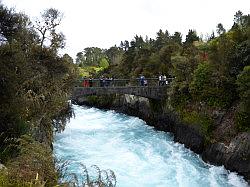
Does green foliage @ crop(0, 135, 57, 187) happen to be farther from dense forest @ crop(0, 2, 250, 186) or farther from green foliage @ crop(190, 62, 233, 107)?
green foliage @ crop(190, 62, 233, 107)

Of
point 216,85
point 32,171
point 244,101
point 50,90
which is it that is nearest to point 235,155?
point 244,101

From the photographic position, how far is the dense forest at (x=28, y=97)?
7.25 metres

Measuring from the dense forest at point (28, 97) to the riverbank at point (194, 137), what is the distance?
27.3 ft

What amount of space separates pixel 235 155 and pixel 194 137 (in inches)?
240

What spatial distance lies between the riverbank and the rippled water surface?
0.48 m

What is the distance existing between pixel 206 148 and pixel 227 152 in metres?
2.92

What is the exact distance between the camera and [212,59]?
82.6 feet

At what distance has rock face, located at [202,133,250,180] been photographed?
59.9 ft

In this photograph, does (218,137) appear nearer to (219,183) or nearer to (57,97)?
(219,183)

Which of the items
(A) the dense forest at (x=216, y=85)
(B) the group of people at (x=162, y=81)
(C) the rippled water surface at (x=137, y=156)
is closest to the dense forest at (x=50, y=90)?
(A) the dense forest at (x=216, y=85)

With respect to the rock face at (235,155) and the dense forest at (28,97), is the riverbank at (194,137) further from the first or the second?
the dense forest at (28,97)

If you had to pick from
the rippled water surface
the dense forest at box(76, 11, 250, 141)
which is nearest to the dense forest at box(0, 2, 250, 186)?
the dense forest at box(76, 11, 250, 141)

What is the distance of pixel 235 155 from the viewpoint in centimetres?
1912

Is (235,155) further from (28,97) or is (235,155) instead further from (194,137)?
(28,97)
